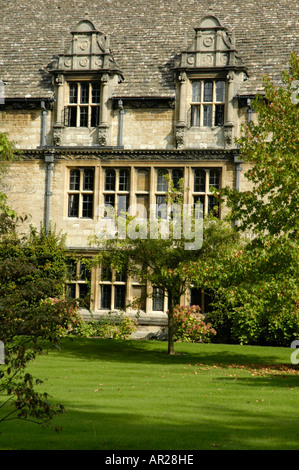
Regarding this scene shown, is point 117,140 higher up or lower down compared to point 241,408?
higher up

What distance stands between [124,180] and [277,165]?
10273mm

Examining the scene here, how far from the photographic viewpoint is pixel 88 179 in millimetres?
25875

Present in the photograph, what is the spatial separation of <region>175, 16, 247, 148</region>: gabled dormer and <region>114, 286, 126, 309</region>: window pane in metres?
5.88

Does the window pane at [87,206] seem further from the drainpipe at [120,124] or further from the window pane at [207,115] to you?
the window pane at [207,115]

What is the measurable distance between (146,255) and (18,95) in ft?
35.6

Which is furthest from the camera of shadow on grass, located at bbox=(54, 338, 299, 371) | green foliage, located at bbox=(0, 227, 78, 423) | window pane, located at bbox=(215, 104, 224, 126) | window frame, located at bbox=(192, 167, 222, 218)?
window pane, located at bbox=(215, 104, 224, 126)

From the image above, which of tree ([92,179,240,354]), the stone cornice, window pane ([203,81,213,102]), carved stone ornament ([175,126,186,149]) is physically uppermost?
window pane ([203,81,213,102])

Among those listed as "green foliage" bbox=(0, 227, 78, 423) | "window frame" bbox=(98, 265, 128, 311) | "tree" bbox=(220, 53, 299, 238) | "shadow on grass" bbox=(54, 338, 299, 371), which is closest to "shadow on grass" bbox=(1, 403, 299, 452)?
"green foliage" bbox=(0, 227, 78, 423)

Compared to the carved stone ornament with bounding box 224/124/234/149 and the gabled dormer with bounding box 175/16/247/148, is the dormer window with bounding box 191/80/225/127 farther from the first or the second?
the carved stone ornament with bounding box 224/124/234/149

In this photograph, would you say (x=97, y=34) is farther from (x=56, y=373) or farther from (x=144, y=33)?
(x=56, y=373)

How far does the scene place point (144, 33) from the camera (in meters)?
27.8

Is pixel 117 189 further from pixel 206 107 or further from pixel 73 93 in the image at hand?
pixel 206 107

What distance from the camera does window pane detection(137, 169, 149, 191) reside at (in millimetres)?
25344

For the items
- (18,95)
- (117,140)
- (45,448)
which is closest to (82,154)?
(117,140)
